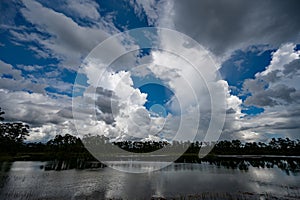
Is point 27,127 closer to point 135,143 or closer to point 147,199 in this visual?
point 135,143

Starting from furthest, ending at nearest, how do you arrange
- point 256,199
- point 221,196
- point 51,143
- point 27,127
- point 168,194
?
point 51,143
point 27,127
point 168,194
point 221,196
point 256,199

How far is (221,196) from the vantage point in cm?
1677

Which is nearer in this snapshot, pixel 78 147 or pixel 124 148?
pixel 78 147

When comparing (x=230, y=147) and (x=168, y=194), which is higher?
(x=230, y=147)

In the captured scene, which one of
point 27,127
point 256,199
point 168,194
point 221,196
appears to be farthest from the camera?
point 27,127

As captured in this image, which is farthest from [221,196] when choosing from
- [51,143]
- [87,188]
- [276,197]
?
[51,143]

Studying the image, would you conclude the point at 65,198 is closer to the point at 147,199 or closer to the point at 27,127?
the point at 147,199

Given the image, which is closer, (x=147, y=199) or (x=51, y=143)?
(x=147, y=199)

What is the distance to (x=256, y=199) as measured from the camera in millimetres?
15727

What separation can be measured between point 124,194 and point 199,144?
12440 centimetres

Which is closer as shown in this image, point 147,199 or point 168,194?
point 147,199

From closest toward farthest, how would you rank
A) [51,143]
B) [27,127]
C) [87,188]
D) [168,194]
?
[168,194] → [87,188] → [27,127] → [51,143]

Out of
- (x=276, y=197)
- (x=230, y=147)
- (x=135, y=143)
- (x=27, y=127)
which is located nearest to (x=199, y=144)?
(x=230, y=147)

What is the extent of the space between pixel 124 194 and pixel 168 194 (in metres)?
4.17
